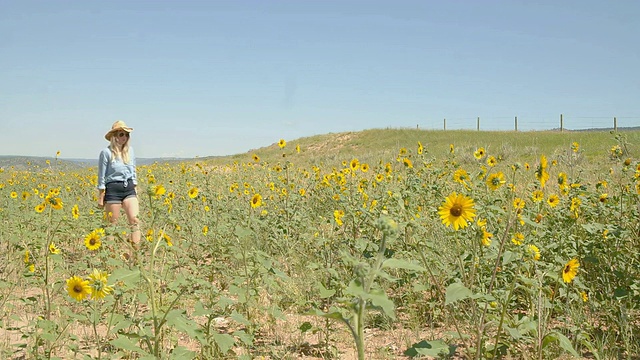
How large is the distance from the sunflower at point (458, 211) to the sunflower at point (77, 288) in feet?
6.23

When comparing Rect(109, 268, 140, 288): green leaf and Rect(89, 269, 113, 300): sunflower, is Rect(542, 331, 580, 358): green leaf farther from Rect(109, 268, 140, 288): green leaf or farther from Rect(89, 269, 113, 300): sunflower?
Rect(89, 269, 113, 300): sunflower

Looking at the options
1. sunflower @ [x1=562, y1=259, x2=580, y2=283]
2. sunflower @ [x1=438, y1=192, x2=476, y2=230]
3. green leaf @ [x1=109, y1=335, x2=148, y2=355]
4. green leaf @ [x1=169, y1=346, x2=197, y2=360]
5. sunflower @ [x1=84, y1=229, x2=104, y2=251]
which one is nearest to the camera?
green leaf @ [x1=109, y1=335, x2=148, y2=355]

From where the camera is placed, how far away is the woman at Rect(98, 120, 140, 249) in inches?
213

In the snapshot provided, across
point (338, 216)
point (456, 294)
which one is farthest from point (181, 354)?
point (338, 216)

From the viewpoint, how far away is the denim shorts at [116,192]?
544 centimetres

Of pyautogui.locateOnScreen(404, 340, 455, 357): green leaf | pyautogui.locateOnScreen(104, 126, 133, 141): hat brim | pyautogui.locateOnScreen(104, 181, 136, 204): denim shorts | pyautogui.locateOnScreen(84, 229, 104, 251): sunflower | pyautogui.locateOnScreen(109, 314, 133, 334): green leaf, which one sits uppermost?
pyautogui.locateOnScreen(104, 126, 133, 141): hat brim

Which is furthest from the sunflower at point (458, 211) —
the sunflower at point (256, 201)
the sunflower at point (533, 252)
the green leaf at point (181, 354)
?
the sunflower at point (256, 201)

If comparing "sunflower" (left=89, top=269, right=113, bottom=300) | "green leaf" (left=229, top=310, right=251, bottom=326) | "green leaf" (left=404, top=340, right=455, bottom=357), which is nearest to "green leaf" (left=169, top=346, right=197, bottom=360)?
"green leaf" (left=229, top=310, right=251, bottom=326)

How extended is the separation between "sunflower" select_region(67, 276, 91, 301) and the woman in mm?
2941

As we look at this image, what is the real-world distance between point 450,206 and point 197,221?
4.26m

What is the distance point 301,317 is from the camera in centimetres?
358

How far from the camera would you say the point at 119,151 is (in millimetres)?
5508

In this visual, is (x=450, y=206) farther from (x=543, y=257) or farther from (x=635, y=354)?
(x=543, y=257)

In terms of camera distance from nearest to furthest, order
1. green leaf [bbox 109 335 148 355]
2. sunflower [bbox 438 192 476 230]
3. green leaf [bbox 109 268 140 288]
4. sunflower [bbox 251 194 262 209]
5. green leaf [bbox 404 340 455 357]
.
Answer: green leaf [bbox 404 340 455 357] → green leaf [bbox 109 268 140 288] → green leaf [bbox 109 335 148 355] → sunflower [bbox 438 192 476 230] → sunflower [bbox 251 194 262 209]
